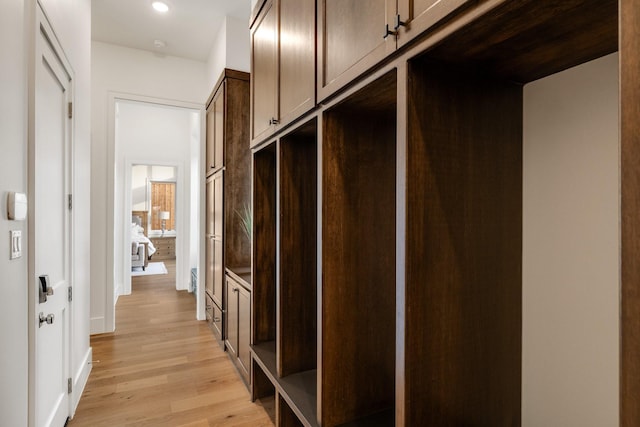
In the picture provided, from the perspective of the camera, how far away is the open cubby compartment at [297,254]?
5.85 feet

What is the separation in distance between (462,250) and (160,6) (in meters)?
3.38

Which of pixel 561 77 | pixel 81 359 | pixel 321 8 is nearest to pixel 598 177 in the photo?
pixel 561 77

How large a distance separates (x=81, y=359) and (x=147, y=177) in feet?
26.9

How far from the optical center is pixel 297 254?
1821mm

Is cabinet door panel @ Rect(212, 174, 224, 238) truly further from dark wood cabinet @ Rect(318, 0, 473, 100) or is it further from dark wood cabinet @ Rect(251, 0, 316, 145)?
dark wood cabinet @ Rect(318, 0, 473, 100)

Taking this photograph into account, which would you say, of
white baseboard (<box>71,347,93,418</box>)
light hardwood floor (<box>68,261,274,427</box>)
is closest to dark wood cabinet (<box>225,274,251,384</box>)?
light hardwood floor (<box>68,261,274,427</box>)

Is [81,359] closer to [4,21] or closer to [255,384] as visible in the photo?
[255,384]

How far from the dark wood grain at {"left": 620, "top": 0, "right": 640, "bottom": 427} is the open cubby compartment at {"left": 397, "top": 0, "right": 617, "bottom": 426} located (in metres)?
0.34

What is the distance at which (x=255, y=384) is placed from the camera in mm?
2312

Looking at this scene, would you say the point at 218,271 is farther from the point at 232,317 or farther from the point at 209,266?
the point at 232,317

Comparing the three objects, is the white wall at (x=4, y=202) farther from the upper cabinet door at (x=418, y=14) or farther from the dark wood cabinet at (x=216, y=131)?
the dark wood cabinet at (x=216, y=131)

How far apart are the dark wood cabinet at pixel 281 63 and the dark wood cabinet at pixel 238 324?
3.70 feet

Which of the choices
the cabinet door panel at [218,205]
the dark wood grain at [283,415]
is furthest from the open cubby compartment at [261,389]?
the cabinet door panel at [218,205]

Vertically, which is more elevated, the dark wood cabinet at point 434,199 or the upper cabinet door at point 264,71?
the upper cabinet door at point 264,71
